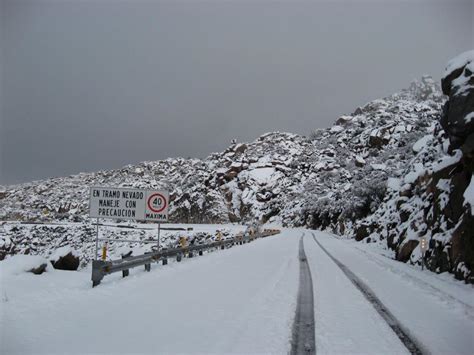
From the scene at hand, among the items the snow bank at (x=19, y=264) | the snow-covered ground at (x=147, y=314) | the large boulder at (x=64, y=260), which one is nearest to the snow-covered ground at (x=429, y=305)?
the snow-covered ground at (x=147, y=314)

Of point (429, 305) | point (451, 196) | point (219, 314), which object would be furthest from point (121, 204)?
point (451, 196)

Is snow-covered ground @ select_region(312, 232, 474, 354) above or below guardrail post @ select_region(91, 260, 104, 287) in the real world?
below

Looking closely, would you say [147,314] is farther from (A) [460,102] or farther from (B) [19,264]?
(A) [460,102]

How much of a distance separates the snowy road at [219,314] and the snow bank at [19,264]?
30 centimetres

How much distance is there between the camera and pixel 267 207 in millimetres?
121562

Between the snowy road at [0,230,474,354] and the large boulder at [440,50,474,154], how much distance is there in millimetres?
4879

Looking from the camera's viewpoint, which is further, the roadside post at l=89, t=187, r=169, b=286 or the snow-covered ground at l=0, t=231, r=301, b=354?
the roadside post at l=89, t=187, r=169, b=286

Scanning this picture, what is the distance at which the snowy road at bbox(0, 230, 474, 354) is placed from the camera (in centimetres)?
448

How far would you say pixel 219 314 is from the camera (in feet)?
19.3

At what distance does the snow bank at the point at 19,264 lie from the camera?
8.86 meters

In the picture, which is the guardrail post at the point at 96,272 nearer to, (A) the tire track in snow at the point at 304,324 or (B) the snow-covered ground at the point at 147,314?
(B) the snow-covered ground at the point at 147,314

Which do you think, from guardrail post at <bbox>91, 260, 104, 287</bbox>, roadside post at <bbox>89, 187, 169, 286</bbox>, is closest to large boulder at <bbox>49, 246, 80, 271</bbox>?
roadside post at <bbox>89, 187, 169, 286</bbox>

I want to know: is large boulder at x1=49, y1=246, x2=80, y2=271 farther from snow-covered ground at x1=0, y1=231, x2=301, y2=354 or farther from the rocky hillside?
the rocky hillside

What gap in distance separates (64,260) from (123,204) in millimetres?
2886
